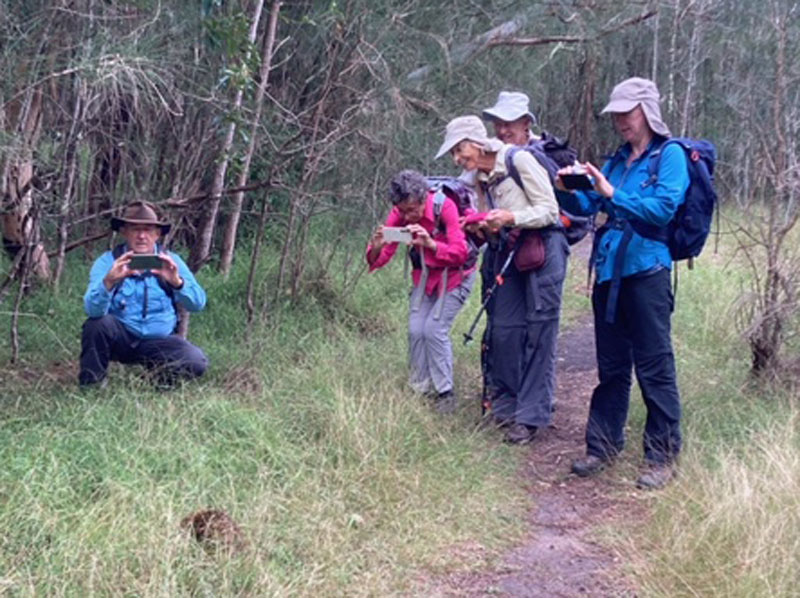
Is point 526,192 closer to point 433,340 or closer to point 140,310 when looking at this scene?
point 433,340

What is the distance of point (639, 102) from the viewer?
5.02 m

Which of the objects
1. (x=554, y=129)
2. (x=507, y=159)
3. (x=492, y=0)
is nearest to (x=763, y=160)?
(x=507, y=159)

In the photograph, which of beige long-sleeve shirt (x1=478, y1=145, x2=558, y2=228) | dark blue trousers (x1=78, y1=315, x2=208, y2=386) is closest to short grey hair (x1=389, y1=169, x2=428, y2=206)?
beige long-sleeve shirt (x1=478, y1=145, x2=558, y2=228)

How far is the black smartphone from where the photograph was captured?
16.4 ft

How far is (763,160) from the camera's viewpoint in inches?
255

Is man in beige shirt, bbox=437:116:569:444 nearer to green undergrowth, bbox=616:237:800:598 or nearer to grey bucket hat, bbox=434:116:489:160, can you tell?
grey bucket hat, bbox=434:116:489:160

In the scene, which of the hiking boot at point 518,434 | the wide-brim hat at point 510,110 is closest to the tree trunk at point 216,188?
the wide-brim hat at point 510,110

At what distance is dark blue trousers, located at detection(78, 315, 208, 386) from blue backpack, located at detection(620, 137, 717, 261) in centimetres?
256

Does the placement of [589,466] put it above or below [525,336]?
below

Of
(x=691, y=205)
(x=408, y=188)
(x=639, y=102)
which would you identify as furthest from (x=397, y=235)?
(x=691, y=205)

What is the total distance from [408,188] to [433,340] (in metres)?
0.88

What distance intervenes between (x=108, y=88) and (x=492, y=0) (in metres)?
5.35

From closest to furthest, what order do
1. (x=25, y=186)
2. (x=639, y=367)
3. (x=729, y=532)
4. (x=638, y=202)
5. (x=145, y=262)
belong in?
(x=729, y=532), (x=638, y=202), (x=639, y=367), (x=145, y=262), (x=25, y=186)

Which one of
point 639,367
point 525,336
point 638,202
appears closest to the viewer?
point 638,202
